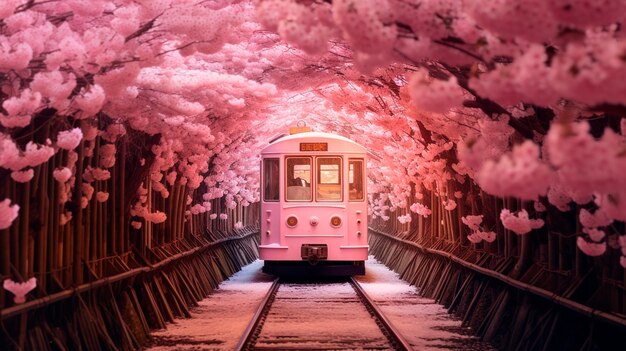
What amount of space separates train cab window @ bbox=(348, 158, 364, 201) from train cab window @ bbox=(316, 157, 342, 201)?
Result: 0.91 feet

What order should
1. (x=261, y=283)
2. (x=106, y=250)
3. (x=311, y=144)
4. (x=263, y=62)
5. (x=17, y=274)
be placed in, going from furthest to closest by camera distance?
1. (x=261, y=283)
2. (x=311, y=144)
3. (x=263, y=62)
4. (x=106, y=250)
5. (x=17, y=274)

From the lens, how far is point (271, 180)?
790 inches

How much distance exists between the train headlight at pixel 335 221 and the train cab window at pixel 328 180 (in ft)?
1.45

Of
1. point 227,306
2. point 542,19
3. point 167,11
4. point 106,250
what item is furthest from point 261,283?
point 542,19

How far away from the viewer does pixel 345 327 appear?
42.7ft

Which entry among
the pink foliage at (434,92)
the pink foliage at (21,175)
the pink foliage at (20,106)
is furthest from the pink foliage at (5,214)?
the pink foliage at (434,92)

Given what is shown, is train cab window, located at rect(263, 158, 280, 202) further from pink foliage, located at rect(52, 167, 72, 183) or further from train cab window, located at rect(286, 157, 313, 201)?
pink foliage, located at rect(52, 167, 72, 183)

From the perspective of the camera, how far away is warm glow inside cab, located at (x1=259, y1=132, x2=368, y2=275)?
64.5ft

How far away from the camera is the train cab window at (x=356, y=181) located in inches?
787

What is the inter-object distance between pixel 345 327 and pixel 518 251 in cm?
283

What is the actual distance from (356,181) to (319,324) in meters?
7.14

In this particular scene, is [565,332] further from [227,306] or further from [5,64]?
[227,306]

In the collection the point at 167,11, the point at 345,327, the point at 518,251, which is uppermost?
the point at 167,11

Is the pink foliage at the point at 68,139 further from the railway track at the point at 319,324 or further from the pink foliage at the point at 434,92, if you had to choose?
the pink foliage at the point at 434,92
